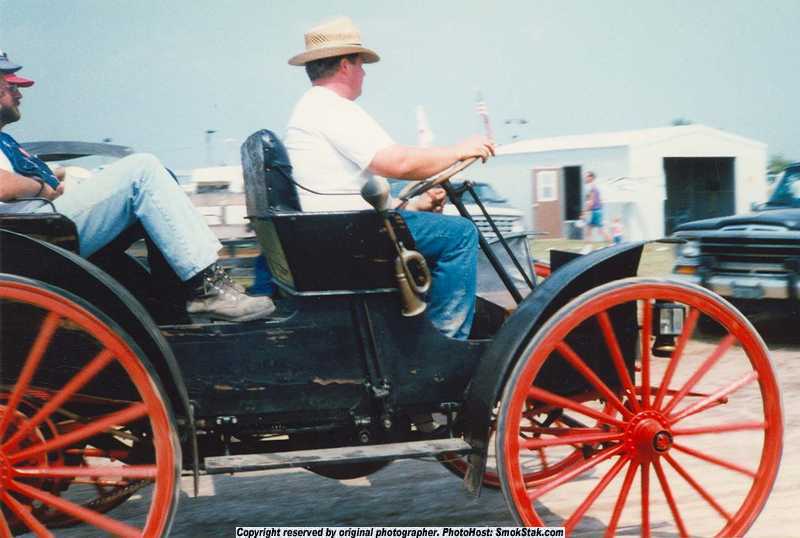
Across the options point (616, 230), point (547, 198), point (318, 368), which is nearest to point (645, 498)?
point (318, 368)

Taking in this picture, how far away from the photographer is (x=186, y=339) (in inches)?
103

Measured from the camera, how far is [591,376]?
278 cm

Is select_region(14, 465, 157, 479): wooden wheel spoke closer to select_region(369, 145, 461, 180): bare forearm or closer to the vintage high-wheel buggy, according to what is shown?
the vintage high-wheel buggy

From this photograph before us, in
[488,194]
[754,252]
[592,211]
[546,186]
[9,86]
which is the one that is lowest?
[592,211]

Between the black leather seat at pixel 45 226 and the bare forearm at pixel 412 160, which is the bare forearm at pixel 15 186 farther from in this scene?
the bare forearm at pixel 412 160

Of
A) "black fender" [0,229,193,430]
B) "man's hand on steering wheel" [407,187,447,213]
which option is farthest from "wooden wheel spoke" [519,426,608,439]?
"black fender" [0,229,193,430]

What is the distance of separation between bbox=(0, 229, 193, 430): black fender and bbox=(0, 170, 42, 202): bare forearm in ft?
1.26

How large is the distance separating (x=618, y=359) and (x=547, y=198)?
72.2 ft

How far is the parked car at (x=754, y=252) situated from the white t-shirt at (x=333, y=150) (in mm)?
5317

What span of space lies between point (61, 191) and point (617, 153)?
755 inches

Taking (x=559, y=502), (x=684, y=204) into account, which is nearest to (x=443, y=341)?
(x=559, y=502)

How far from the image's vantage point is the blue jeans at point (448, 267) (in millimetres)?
2846

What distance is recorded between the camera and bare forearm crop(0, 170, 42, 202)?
2701mm

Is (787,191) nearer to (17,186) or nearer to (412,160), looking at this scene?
(412,160)
